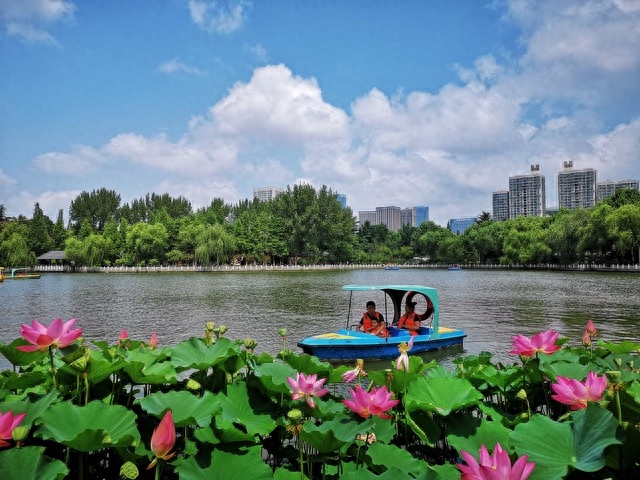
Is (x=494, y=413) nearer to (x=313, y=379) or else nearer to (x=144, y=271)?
(x=313, y=379)

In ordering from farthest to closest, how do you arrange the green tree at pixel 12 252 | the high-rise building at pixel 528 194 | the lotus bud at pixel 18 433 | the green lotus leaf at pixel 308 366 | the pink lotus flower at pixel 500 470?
the high-rise building at pixel 528 194, the green tree at pixel 12 252, the green lotus leaf at pixel 308 366, the lotus bud at pixel 18 433, the pink lotus flower at pixel 500 470

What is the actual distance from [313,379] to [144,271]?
217ft

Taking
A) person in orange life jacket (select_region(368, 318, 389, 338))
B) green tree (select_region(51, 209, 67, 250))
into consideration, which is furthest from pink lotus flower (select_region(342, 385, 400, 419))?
green tree (select_region(51, 209, 67, 250))

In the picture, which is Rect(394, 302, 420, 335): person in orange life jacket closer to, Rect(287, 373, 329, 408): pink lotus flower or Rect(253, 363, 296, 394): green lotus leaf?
Rect(253, 363, 296, 394): green lotus leaf

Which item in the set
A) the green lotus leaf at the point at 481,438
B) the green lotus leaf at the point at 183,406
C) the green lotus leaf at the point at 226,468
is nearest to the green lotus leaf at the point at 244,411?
the green lotus leaf at the point at 183,406

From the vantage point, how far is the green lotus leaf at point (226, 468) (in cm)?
164

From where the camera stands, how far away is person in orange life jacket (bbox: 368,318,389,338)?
10.0 meters

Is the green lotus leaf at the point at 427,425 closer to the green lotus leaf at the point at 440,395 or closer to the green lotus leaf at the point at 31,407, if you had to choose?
the green lotus leaf at the point at 440,395

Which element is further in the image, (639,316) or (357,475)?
(639,316)

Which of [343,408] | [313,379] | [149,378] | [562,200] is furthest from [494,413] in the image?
[562,200]

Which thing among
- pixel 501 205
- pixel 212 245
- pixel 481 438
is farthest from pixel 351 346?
pixel 501 205

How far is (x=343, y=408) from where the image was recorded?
233 cm

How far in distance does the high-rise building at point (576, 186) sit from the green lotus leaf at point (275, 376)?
132 meters

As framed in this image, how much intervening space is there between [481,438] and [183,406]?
132 centimetres
